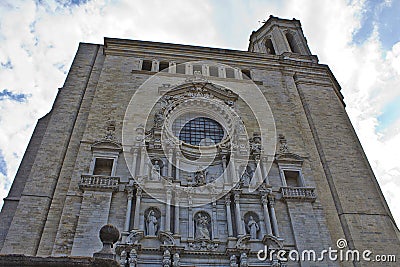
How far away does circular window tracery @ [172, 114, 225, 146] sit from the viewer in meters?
A: 15.3

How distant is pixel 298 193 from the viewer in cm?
1328

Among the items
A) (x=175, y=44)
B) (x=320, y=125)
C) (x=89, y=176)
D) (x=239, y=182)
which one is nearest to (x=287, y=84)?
(x=320, y=125)

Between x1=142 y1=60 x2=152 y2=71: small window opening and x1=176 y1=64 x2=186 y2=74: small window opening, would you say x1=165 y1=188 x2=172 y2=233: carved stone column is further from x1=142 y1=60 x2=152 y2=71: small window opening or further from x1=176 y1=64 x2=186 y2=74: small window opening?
x1=142 y1=60 x2=152 y2=71: small window opening

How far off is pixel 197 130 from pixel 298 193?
4.96 meters

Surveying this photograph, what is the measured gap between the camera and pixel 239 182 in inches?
515

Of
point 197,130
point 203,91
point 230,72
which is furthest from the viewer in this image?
point 230,72

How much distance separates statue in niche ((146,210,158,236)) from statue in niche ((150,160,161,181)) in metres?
1.38

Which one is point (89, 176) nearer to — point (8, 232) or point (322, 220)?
point (8, 232)

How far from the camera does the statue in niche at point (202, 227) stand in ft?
38.1

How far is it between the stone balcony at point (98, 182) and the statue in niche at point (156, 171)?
124cm

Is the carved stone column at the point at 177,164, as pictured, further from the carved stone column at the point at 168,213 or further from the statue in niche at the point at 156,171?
the carved stone column at the point at 168,213

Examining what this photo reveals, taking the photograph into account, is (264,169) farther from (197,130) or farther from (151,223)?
(151,223)

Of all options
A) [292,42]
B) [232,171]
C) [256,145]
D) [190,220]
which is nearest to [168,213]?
[190,220]

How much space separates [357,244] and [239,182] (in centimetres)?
437
